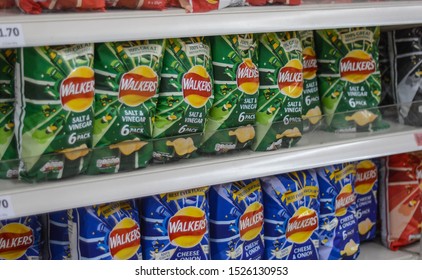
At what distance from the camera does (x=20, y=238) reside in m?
1.64

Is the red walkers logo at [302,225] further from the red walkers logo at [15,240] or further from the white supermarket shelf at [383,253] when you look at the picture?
the red walkers logo at [15,240]

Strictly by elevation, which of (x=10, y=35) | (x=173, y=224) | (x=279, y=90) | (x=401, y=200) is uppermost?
(x=10, y=35)

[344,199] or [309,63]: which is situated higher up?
[309,63]

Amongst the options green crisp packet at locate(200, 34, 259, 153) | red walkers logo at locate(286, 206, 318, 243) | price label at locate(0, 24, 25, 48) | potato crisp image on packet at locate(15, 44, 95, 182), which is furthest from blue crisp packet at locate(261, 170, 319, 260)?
price label at locate(0, 24, 25, 48)

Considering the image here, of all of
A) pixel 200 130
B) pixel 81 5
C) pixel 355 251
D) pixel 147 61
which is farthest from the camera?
pixel 355 251

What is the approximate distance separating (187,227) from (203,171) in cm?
20

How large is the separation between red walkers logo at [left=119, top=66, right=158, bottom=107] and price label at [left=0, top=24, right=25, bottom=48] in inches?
12.8

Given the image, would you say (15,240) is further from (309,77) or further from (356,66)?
(356,66)

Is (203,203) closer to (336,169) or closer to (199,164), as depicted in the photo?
(199,164)

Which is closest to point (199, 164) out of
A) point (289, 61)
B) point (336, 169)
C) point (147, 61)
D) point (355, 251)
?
point (147, 61)

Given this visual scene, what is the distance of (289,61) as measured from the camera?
181cm

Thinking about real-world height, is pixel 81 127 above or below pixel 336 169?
above

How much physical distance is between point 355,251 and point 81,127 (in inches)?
44.4

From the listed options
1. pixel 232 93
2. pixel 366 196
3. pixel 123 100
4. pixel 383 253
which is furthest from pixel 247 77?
pixel 383 253
